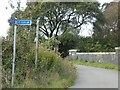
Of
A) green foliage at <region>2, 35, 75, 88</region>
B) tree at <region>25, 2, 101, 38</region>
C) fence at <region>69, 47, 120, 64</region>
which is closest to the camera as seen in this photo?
green foliage at <region>2, 35, 75, 88</region>

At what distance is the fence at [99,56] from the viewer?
33231mm

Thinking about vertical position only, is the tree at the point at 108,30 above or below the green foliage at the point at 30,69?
above

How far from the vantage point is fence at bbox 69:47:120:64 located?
109 ft

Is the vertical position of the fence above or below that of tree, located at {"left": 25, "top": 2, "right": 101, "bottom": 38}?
below

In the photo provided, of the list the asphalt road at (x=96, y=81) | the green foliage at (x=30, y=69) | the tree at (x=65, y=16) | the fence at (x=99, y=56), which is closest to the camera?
the green foliage at (x=30, y=69)

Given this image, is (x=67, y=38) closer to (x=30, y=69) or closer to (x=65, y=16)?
(x=65, y=16)

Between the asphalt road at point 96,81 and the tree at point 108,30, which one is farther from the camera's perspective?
the tree at point 108,30

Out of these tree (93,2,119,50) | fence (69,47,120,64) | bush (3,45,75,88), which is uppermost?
tree (93,2,119,50)

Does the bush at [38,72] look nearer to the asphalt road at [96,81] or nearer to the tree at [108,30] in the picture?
the asphalt road at [96,81]

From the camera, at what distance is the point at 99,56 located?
4131 centimetres

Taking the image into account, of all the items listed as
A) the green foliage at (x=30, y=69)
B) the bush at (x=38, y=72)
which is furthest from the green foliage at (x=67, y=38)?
the green foliage at (x=30, y=69)

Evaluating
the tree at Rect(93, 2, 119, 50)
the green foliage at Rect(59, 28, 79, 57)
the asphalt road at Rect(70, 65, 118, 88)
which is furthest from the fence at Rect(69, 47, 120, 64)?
the asphalt road at Rect(70, 65, 118, 88)

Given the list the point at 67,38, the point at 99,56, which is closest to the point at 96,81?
the point at 99,56

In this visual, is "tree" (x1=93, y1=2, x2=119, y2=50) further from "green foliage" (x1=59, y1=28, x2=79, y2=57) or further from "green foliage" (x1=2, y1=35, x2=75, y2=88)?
"green foliage" (x1=2, y1=35, x2=75, y2=88)
